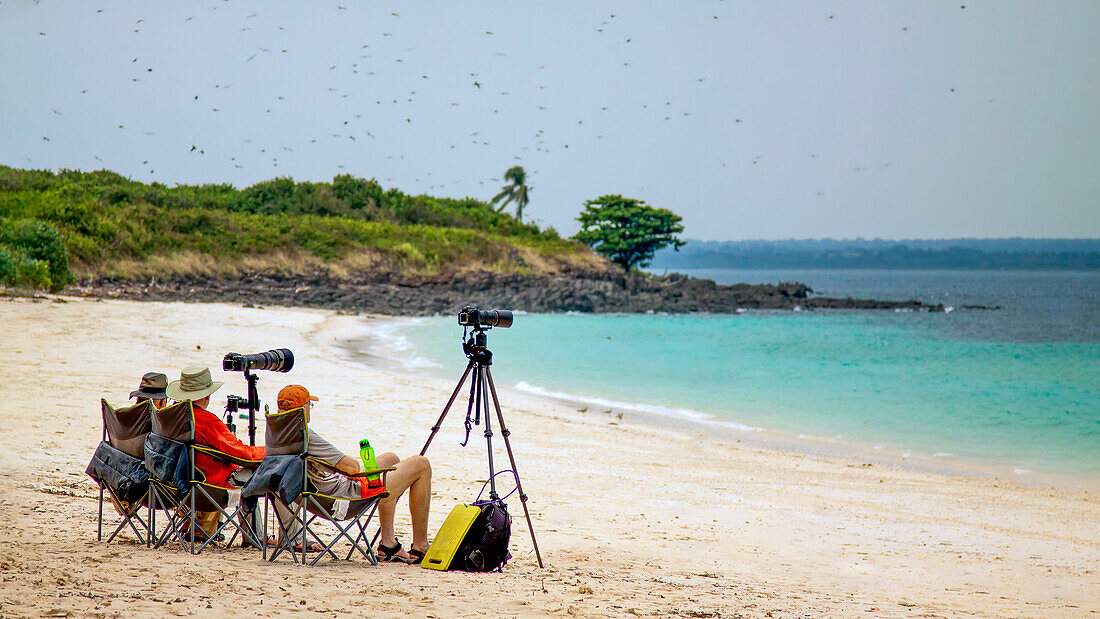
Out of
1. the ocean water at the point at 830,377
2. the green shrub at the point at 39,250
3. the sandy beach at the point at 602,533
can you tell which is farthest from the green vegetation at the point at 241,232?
the sandy beach at the point at 602,533

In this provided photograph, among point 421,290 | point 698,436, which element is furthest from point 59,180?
point 698,436

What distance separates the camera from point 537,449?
8.73m

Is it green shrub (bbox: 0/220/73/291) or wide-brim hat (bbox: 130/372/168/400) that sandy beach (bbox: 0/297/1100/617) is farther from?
green shrub (bbox: 0/220/73/291)

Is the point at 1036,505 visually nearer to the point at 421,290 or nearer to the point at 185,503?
the point at 185,503

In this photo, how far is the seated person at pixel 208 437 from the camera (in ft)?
14.3

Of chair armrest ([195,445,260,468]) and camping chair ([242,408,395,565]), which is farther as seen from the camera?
chair armrest ([195,445,260,468])

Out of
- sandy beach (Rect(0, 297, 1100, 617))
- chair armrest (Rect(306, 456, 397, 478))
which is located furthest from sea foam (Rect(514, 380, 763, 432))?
chair armrest (Rect(306, 456, 397, 478))

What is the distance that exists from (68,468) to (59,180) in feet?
139

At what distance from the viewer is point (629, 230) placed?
6456cm

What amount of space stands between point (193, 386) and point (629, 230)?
60885 millimetres

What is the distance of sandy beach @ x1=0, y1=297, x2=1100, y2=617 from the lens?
371cm

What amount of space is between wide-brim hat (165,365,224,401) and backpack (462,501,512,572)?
1457mm

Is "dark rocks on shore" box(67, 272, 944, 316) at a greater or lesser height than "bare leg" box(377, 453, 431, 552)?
greater

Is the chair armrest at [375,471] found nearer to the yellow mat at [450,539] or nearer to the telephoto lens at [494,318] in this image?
the yellow mat at [450,539]
